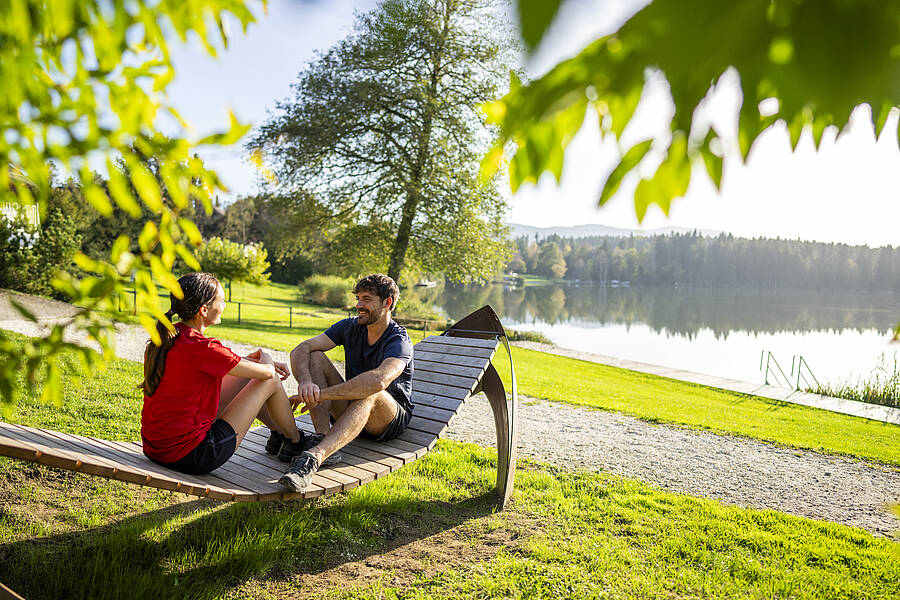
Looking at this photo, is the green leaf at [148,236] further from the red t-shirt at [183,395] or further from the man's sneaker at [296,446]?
the man's sneaker at [296,446]

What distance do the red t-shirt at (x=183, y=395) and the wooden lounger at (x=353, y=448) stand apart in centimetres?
13

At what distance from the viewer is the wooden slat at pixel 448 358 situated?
16.1 feet

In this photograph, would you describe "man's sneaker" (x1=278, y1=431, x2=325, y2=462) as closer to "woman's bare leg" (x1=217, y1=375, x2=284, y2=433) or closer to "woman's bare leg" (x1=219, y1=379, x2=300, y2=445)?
"woman's bare leg" (x1=219, y1=379, x2=300, y2=445)

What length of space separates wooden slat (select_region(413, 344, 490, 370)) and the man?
1.96 ft

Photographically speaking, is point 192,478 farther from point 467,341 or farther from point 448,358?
point 467,341

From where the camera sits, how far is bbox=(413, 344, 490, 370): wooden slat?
16.1ft

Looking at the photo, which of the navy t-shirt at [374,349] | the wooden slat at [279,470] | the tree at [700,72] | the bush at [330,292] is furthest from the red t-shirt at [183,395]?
the bush at [330,292]

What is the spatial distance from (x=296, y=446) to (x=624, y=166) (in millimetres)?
3457

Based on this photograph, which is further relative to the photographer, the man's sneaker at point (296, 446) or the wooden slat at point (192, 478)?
the man's sneaker at point (296, 446)

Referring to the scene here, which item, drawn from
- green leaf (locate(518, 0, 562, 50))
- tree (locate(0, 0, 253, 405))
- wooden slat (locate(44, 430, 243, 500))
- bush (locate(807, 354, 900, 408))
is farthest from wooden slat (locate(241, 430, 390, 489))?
bush (locate(807, 354, 900, 408))

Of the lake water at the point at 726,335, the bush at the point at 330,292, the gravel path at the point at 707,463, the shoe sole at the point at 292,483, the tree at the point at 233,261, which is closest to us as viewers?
the shoe sole at the point at 292,483

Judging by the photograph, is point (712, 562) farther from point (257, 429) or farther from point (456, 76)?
point (456, 76)

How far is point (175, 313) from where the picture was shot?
3.19 m

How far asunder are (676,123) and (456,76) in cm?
2110
